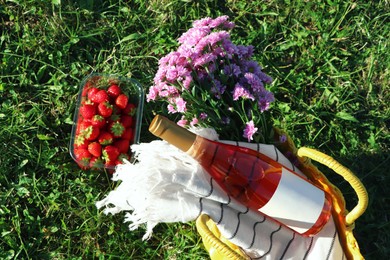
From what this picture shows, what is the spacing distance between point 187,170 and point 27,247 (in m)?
0.91

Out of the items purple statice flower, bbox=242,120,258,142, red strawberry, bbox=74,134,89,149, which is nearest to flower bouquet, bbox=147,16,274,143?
purple statice flower, bbox=242,120,258,142

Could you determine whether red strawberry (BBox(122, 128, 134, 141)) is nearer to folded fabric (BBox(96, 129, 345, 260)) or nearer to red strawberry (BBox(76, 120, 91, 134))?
red strawberry (BBox(76, 120, 91, 134))

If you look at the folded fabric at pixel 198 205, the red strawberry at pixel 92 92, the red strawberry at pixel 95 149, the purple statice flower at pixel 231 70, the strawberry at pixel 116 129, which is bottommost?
the red strawberry at pixel 95 149

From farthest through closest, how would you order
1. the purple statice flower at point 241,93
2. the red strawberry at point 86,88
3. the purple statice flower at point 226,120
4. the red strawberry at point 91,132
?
the red strawberry at point 86,88 < the red strawberry at point 91,132 < the purple statice flower at point 226,120 < the purple statice flower at point 241,93

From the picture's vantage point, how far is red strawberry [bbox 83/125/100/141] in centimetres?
173

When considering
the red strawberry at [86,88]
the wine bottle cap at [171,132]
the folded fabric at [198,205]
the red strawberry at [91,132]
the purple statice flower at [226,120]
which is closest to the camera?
the wine bottle cap at [171,132]

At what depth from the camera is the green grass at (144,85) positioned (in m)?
1.80

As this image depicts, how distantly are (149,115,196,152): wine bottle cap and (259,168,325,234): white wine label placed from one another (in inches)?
11.3

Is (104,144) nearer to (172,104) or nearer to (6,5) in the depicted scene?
(172,104)

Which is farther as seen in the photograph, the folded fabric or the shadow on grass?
the shadow on grass

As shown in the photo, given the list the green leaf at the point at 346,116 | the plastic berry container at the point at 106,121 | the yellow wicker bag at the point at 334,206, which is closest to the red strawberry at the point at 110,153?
the plastic berry container at the point at 106,121

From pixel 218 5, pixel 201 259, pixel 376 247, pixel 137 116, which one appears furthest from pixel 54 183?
pixel 376 247

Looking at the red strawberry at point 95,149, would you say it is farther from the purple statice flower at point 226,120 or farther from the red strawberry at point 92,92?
the purple statice flower at point 226,120

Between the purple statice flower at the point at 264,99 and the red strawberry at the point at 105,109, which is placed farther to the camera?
the red strawberry at the point at 105,109
